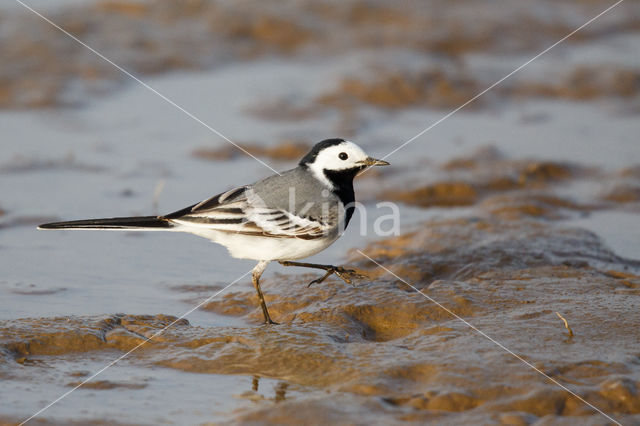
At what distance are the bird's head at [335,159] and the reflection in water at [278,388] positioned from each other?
1753 mm

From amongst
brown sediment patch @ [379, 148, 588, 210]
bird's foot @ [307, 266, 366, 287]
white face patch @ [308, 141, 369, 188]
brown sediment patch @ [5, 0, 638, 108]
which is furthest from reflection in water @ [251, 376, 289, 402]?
brown sediment patch @ [5, 0, 638, 108]

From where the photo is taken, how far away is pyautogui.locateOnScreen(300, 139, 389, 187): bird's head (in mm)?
6129

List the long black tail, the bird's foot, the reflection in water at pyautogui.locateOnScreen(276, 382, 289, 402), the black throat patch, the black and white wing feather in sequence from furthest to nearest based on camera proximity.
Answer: the bird's foot
the black throat patch
the black and white wing feather
the long black tail
the reflection in water at pyautogui.locateOnScreen(276, 382, 289, 402)

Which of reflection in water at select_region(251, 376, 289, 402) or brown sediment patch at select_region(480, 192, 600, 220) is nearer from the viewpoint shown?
reflection in water at select_region(251, 376, 289, 402)

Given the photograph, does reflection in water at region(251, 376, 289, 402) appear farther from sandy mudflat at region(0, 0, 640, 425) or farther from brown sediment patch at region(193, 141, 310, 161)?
brown sediment patch at region(193, 141, 310, 161)

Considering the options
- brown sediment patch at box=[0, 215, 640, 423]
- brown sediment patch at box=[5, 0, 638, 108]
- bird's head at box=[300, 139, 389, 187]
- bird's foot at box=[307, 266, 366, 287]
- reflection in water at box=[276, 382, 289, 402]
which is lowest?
reflection in water at box=[276, 382, 289, 402]

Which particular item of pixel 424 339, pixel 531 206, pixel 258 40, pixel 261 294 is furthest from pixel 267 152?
pixel 424 339

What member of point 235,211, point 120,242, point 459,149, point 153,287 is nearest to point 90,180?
point 120,242

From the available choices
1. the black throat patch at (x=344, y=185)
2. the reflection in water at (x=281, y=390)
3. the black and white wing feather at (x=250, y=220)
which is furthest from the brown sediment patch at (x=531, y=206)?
the reflection in water at (x=281, y=390)

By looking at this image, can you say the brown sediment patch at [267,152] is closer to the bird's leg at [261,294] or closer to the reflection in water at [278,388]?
the bird's leg at [261,294]

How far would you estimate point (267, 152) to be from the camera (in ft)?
32.2

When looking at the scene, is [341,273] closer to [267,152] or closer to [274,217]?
[274,217]

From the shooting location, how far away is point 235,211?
5824 mm

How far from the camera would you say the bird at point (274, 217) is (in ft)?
18.9
